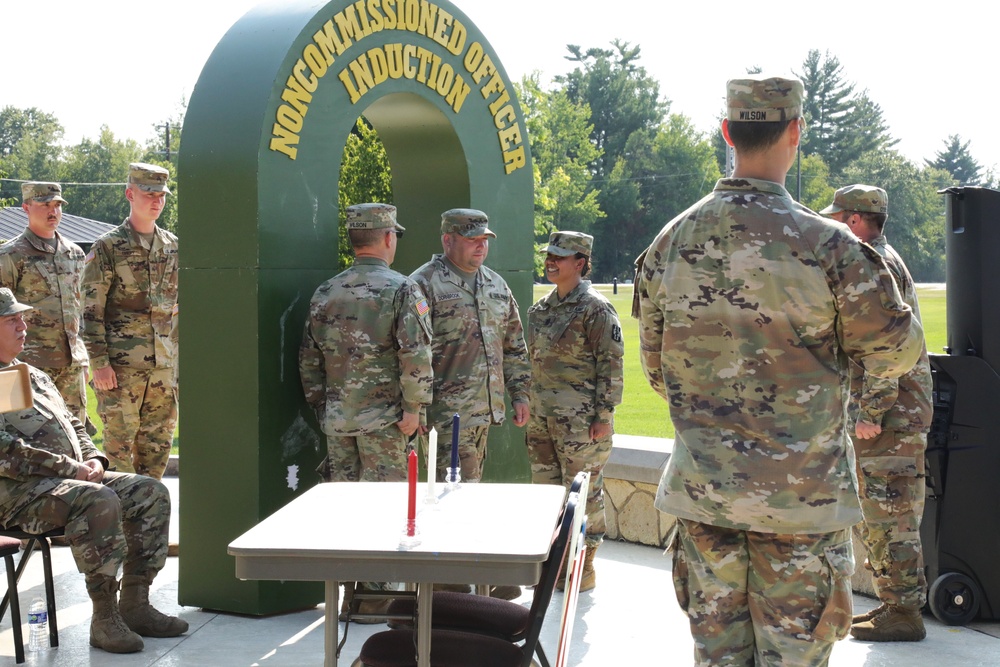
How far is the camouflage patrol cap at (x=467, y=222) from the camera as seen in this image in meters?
5.72

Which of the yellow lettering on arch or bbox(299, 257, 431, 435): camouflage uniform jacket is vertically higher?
the yellow lettering on arch

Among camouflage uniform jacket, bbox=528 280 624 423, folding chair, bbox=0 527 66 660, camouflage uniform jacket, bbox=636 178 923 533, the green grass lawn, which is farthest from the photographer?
the green grass lawn

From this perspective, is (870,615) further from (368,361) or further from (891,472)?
(368,361)

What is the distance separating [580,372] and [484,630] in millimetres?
2482

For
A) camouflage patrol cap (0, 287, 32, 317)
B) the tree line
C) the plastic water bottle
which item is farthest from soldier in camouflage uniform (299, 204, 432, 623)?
the tree line

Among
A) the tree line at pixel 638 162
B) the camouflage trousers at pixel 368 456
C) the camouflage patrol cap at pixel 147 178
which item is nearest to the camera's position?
the camouflage trousers at pixel 368 456

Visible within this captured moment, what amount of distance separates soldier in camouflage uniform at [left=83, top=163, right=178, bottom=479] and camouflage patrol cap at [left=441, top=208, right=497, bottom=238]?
81.4 inches

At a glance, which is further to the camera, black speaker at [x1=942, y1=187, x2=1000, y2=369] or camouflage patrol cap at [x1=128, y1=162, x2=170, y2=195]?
camouflage patrol cap at [x1=128, y1=162, x2=170, y2=195]

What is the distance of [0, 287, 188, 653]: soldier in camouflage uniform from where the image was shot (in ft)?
15.0

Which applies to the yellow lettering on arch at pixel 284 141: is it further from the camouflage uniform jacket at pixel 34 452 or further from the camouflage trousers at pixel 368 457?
the camouflage uniform jacket at pixel 34 452

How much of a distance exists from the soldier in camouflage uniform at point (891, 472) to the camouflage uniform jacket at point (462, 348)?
74.2 inches

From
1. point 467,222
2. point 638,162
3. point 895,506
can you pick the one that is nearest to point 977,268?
point 895,506

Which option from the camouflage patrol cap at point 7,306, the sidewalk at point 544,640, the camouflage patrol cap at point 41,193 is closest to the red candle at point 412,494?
the sidewalk at point 544,640

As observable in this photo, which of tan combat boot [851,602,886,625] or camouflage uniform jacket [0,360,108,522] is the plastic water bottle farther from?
tan combat boot [851,602,886,625]
